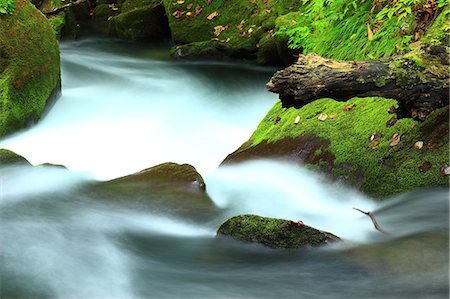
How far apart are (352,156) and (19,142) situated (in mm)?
5152

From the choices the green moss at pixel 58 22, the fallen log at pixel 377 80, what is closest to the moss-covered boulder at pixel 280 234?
the fallen log at pixel 377 80

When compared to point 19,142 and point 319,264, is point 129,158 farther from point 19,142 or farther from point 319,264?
point 319,264

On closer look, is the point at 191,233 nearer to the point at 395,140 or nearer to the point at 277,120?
the point at 395,140

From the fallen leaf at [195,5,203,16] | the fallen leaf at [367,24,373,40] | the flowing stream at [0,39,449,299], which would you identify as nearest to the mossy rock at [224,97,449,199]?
the flowing stream at [0,39,449,299]

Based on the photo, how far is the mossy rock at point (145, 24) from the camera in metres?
14.4

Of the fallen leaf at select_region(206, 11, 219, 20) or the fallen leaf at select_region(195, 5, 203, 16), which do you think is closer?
the fallen leaf at select_region(206, 11, 219, 20)

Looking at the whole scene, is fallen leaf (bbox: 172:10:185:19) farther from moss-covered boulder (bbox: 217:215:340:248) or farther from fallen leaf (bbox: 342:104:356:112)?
moss-covered boulder (bbox: 217:215:340:248)

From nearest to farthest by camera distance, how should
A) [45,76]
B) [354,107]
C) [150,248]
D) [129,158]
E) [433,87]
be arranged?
[433,87] → [150,248] → [354,107] → [129,158] → [45,76]

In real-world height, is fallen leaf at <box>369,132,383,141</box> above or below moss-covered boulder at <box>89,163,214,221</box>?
above

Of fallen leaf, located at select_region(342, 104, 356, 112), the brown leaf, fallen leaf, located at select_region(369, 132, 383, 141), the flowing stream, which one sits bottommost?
the flowing stream

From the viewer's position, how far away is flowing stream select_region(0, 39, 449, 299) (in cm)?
371

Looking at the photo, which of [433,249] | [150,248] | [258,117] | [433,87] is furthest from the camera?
[258,117]

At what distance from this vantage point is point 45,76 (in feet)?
28.8

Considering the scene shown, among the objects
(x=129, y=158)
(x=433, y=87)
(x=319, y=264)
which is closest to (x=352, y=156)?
(x=433, y=87)
